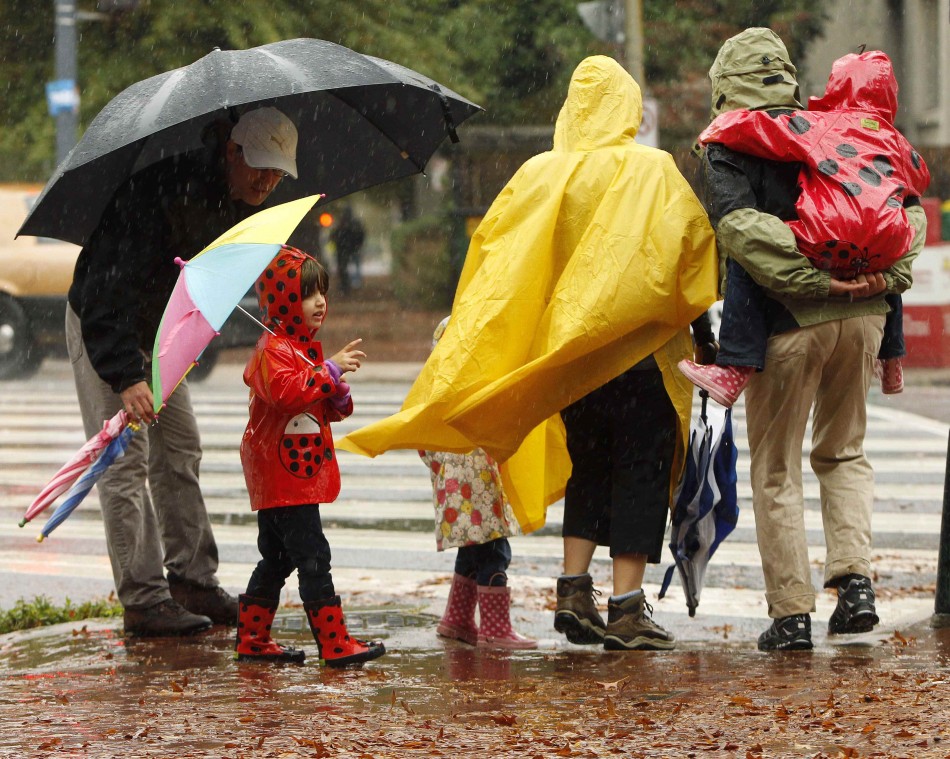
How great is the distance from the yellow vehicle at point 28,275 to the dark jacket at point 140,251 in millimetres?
12337

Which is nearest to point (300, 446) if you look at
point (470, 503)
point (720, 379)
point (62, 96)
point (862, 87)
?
point (470, 503)

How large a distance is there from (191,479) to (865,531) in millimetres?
2482

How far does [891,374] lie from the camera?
17.9 ft

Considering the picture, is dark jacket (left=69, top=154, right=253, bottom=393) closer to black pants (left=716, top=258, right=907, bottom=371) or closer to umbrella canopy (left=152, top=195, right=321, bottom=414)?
umbrella canopy (left=152, top=195, right=321, bottom=414)

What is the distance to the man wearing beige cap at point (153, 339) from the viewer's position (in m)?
5.15

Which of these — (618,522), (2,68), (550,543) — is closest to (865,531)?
(618,522)

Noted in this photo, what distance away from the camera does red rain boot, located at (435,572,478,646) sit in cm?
553

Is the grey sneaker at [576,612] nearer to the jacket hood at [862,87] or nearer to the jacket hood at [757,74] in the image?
the jacket hood at [757,74]

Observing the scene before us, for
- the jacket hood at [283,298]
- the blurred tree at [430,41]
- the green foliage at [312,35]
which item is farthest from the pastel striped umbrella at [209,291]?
the green foliage at [312,35]

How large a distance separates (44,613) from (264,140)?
2276 millimetres

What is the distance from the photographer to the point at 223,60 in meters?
5.07

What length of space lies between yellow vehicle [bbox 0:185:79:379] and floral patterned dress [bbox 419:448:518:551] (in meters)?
12.6

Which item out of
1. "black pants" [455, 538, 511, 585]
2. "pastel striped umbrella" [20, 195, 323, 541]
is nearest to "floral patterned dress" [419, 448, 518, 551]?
"black pants" [455, 538, 511, 585]

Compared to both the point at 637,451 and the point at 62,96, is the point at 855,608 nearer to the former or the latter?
the point at 637,451
